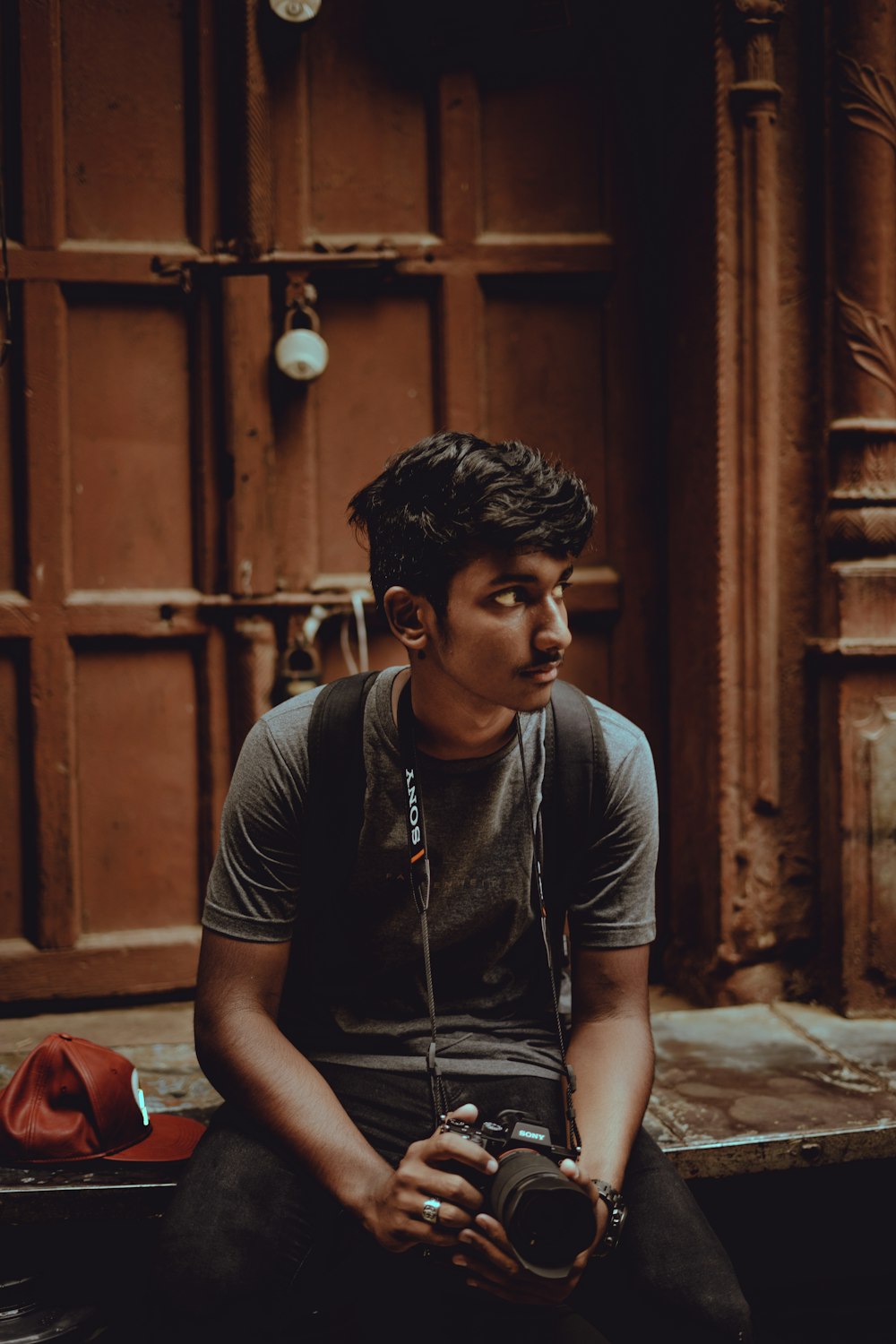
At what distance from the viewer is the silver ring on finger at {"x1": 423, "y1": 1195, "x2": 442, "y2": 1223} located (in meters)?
1.57

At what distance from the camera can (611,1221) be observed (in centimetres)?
168

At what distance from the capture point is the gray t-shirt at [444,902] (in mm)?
1928

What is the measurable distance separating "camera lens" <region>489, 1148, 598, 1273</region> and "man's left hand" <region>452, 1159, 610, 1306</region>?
1.2 inches

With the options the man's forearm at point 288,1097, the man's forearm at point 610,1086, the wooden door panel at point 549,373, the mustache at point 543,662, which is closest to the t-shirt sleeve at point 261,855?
the man's forearm at point 288,1097

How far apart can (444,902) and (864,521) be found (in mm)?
1544

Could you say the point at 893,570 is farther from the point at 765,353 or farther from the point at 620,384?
the point at 620,384

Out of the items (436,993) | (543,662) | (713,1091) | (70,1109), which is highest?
(543,662)

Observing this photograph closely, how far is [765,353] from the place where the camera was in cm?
283

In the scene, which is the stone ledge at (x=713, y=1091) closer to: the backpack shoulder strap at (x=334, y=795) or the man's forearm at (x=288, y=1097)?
the man's forearm at (x=288, y=1097)

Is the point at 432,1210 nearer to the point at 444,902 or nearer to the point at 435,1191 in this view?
the point at 435,1191

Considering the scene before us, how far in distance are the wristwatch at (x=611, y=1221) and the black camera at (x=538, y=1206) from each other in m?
0.14

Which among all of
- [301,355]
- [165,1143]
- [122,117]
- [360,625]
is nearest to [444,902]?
[165,1143]

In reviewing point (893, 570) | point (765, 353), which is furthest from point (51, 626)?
point (893, 570)

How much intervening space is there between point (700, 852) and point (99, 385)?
6.43 ft
